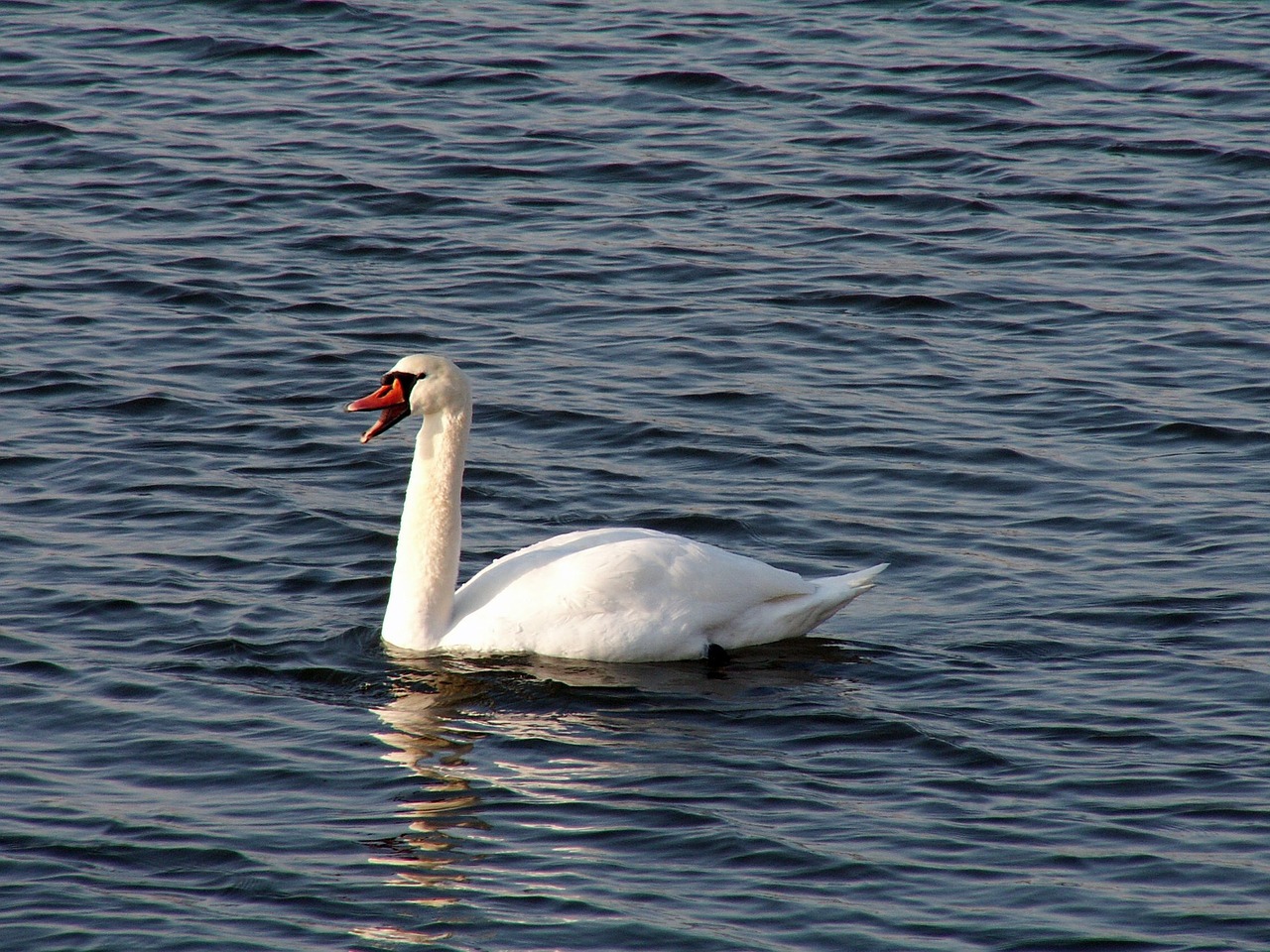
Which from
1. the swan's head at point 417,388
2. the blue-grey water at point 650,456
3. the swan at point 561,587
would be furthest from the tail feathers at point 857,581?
the swan's head at point 417,388

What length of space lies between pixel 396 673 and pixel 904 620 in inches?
97.0

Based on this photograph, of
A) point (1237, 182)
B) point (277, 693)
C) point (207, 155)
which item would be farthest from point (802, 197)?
point (277, 693)

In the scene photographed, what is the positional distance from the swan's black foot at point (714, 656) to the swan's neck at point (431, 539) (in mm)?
1223

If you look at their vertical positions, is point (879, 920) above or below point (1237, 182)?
below

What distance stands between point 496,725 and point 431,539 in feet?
4.17

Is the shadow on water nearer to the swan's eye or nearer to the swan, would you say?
the swan

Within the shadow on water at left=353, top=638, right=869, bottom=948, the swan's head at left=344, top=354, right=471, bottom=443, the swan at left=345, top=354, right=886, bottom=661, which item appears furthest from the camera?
the swan's head at left=344, top=354, right=471, bottom=443

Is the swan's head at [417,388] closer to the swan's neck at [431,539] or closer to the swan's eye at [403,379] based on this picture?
the swan's eye at [403,379]

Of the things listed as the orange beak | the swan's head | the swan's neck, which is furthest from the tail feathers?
the orange beak

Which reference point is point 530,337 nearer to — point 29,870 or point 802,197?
point 802,197

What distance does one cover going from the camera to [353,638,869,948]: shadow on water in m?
7.65

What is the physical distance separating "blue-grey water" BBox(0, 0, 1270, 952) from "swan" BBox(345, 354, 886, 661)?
184mm

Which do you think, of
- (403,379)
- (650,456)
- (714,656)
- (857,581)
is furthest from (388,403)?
(650,456)

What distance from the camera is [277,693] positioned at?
364 inches
